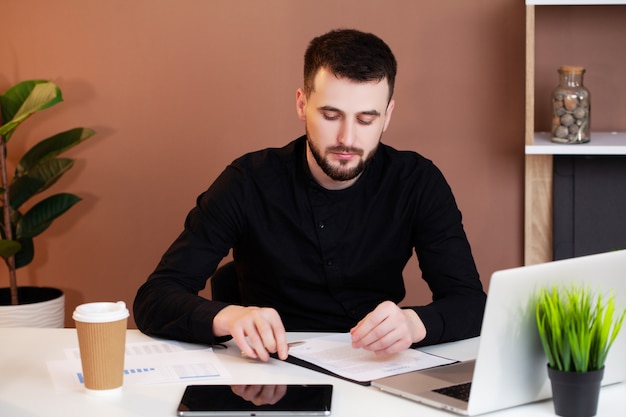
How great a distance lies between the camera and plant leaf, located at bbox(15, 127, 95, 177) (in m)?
3.15

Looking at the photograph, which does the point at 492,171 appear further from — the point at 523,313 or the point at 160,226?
the point at 523,313

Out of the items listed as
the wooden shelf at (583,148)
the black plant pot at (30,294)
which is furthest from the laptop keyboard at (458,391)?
the black plant pot at (30,294)

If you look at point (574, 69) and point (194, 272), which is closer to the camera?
point (194, 272)

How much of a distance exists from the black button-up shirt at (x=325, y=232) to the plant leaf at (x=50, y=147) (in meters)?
1.12

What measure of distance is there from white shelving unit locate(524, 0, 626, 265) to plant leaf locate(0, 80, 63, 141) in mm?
1549

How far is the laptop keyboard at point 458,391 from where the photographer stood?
4.57ft

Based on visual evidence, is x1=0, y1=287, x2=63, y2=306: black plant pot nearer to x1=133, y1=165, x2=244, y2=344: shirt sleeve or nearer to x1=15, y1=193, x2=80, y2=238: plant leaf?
x1=15, y1=193, x2=80, y2=238: plant leaf

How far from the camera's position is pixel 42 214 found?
10.4 feet

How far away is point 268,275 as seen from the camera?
2.19 m

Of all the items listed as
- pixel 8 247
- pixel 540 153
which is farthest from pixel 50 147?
pixel 540 153

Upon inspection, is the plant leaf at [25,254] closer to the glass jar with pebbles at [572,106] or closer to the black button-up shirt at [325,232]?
the black button-up shirt at [325,232]

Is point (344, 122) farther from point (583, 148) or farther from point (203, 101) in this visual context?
point (203, 101)

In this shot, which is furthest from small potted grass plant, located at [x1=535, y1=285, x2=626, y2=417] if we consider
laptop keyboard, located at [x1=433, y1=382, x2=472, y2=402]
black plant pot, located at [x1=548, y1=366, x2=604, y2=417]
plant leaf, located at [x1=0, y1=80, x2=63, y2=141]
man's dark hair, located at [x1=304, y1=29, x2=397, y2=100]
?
plant leaf, located at [x1=0, y1=80, x2=63, y2=141]

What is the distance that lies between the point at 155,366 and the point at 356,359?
0.36 meters
